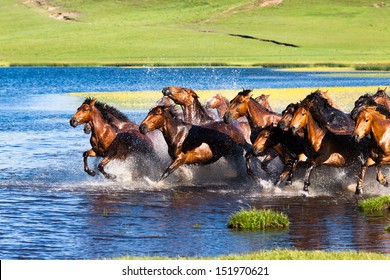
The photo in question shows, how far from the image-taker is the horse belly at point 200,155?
71.5ft

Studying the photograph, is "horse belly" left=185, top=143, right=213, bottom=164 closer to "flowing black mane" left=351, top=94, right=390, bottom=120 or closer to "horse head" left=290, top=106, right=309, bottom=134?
"horse head" left=290, top=106, right=309, bottom=134

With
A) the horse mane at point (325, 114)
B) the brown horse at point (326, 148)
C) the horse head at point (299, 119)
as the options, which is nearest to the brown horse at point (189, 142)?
the horse mane at point (325, 114)

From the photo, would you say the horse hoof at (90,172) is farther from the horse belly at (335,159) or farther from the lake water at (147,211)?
the horse belly at (335,159)

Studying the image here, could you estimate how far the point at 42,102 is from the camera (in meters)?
53.4

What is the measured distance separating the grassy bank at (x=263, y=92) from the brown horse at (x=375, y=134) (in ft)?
72.0

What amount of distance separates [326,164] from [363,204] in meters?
2.19

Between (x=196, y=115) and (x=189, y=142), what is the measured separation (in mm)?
1471

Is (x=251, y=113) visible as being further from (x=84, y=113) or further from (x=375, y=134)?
(x=84, y=113)

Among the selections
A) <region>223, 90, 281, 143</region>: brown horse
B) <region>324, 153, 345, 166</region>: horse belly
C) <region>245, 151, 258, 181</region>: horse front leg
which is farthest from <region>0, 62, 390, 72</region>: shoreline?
<region>324, 153, 345, 166</region>: horse belly

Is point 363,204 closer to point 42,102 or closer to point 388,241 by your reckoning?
point 388,241

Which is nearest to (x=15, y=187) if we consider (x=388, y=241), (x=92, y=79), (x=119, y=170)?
(x=119, y=170)

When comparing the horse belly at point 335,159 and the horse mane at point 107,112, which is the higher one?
the horse mane at point 107,112

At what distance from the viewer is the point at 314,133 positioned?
2008 centimetres

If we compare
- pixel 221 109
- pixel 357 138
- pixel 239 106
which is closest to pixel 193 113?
pixel 239 106
